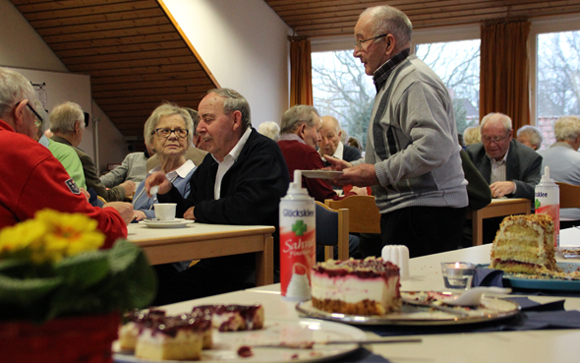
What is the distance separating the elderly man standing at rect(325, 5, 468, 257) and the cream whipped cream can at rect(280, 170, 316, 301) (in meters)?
1.11

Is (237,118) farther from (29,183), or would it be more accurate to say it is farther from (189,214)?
(29,183)

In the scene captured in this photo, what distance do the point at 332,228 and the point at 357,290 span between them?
6.13ft

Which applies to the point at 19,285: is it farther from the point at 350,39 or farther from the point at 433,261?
the point at 350,39

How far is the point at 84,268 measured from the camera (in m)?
0.40

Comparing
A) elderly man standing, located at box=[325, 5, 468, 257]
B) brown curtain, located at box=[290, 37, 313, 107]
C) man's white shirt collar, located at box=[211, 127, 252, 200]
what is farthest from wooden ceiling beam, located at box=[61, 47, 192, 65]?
elderly man standing, located at box=[325, 5, 468, 257]

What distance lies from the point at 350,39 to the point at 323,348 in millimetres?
9594

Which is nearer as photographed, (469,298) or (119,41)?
(469,298)

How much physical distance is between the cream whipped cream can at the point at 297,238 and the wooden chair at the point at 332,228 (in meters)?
1.62

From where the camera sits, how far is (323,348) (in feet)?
2.19

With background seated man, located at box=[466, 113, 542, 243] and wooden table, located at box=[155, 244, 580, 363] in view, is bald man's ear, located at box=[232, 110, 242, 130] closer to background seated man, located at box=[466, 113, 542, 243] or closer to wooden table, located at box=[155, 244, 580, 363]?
wooden table, located at box=[155, 244, 580, 363]

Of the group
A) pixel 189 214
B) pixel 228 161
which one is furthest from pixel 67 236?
pixel 228 161

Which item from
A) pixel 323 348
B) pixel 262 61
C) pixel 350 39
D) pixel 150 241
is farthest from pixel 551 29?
pixel 323 348

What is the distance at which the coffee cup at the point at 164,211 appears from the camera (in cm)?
237

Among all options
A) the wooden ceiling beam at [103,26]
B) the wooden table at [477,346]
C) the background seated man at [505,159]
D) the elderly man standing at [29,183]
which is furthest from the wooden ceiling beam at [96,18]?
the wooden table at [477,346]
